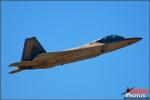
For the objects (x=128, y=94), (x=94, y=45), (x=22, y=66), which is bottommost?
(x=128, y=94)

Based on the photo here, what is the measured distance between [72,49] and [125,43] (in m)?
5.76

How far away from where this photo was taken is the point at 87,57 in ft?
111

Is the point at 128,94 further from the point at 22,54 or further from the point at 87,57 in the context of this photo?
the point at 22,54

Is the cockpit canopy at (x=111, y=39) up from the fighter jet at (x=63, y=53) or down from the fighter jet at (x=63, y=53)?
up

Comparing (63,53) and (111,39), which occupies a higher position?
(111,39)

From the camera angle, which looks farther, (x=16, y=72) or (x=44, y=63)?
(x=16, y=72)

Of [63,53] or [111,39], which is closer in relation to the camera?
[63,53]

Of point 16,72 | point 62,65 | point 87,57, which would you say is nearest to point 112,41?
point 87,57

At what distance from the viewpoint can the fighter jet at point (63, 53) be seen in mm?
32469

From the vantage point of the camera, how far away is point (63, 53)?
32688mm

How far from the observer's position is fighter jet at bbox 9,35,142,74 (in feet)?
107

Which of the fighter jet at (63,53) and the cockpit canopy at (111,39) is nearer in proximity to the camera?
the fighter jet at (63,53)

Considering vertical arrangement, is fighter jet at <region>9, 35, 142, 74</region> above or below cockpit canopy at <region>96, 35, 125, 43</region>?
below

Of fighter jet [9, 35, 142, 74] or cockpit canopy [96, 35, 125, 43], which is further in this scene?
cockpit canopy [96, 35, 125, 43]
